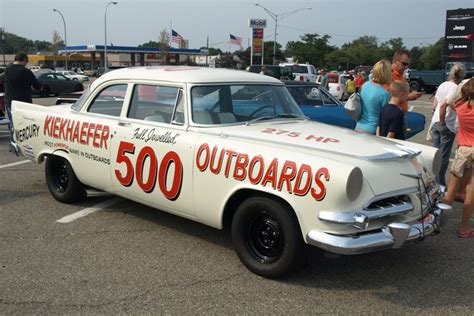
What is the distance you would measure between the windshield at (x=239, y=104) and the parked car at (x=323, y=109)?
2.39 m

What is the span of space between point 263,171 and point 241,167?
22cm

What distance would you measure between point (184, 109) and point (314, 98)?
4.56 metres

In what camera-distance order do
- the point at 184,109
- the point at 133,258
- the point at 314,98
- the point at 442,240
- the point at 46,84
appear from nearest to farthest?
the point at 133,258
the point at 184,109
the point at 442,240
the point at 314,98
the point at 46,84

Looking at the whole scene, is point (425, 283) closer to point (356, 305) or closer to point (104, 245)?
point (356, 305)

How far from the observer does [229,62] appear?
7338cm

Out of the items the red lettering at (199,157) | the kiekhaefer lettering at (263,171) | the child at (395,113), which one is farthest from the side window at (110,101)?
the child at (395,113)

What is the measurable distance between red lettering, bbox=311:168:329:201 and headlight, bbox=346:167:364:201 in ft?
0.52

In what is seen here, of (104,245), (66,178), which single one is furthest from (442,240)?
(66,178)

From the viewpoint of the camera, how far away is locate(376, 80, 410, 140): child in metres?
5.39

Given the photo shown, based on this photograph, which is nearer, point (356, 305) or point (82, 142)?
point (356, 305)

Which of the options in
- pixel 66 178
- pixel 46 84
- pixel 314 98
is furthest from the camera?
pixel 46 84

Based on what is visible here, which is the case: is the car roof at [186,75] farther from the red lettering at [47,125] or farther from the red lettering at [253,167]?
the red lettering at [253,167]

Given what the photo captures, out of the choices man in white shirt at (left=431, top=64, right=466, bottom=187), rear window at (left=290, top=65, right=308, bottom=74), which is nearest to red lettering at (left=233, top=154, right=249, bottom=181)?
man in white shirt at (left=431, top=64, right=466, bottom=187)

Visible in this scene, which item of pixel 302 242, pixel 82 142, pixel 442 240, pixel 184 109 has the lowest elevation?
pixel 442 240
